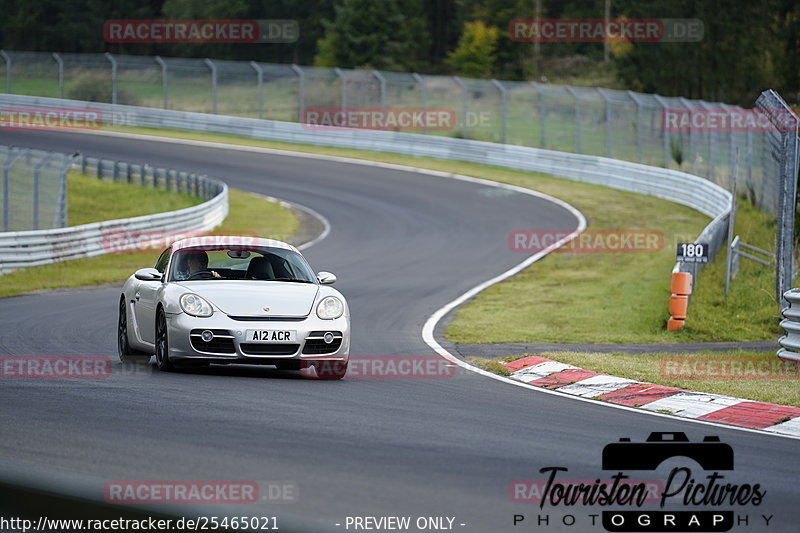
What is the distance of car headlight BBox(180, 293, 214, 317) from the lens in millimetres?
10625

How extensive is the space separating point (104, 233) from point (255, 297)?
642 inches

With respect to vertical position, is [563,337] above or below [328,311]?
below

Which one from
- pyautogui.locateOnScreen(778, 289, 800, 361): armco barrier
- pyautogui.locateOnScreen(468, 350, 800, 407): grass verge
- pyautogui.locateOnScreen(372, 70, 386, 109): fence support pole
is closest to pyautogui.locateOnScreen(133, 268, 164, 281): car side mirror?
pyautogui.locateOnScreen(468, 350, 800, 407): grass verge

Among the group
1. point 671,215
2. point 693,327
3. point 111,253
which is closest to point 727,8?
point 671,215

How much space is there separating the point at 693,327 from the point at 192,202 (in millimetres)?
21233

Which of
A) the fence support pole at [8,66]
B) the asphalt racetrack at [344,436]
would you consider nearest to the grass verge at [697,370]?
the asphalt racetrack at [344,436]

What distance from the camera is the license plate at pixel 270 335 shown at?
10.5 metres

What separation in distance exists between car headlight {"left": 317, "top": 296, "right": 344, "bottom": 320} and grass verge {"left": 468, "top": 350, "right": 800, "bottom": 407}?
6.90 feet

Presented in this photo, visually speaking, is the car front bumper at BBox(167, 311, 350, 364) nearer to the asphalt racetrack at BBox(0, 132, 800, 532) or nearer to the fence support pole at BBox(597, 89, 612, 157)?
the asphalt racetrack at BBox(0, 132, 800, 532)

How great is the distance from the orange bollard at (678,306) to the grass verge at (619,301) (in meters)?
0.23

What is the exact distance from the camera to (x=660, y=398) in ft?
34.7

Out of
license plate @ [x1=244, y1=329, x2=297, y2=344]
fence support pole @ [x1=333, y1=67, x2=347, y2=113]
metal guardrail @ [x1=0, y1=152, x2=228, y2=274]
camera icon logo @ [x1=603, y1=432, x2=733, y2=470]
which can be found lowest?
metal guardrail @ [x1=0, y1=152, x2=228, y2=274]

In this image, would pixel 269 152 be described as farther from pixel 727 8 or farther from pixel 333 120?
pixel 727 8

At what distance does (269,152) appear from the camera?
4722 cm
